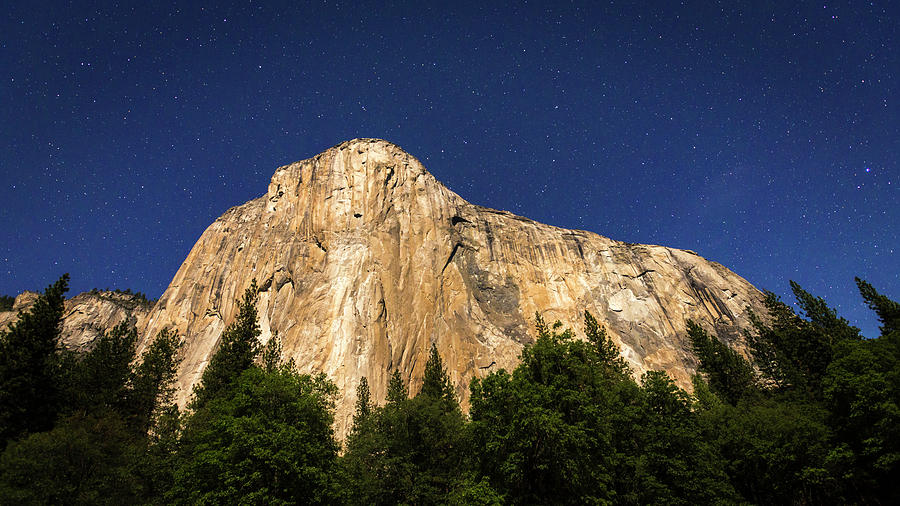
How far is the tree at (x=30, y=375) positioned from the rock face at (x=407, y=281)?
90.6 feet

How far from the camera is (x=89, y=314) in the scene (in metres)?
84.7

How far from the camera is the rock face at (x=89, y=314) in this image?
80.9 m

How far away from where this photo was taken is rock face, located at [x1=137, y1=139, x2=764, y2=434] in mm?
60031

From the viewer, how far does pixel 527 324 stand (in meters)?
68.1

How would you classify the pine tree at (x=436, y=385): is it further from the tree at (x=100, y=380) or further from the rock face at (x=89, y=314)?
the rock face at (x=89, y=314)

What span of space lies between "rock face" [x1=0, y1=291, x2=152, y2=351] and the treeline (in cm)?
5856

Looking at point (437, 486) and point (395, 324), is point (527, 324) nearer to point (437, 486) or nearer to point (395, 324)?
point (395, 324)

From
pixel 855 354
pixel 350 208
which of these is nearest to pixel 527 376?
pixel 855 354

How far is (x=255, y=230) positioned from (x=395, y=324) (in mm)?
32758

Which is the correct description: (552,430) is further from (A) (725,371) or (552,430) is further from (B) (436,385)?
(A) (725,371)

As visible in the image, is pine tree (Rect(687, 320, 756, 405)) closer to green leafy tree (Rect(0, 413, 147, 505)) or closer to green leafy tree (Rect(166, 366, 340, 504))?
green leafy tree (Rect(166, 366, 340, 504))

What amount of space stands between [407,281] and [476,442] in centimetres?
4807

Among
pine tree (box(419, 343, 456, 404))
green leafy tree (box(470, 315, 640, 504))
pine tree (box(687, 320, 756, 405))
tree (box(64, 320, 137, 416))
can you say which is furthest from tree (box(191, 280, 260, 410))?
pine tree (box(687, 320, 756, 405))

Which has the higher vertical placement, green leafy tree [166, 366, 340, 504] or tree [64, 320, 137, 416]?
tree [64, 320, 137, 416]
